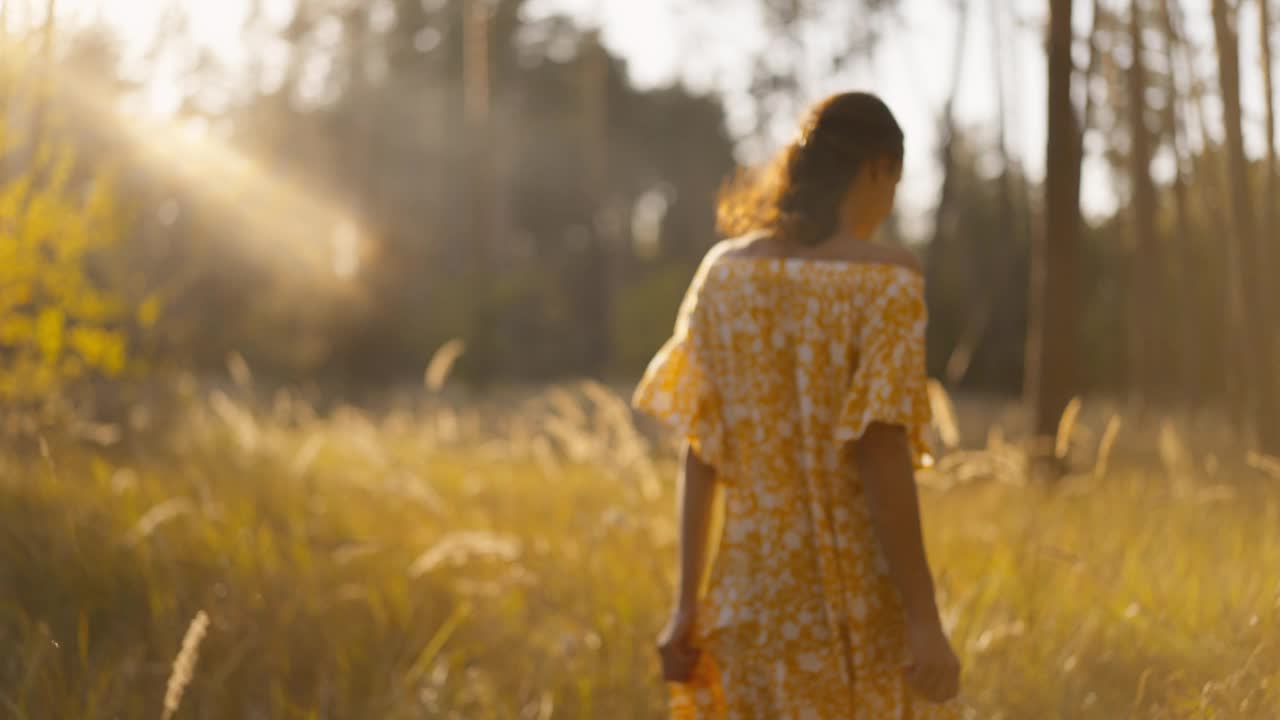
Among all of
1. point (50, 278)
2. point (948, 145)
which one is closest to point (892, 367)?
point (50, 278)

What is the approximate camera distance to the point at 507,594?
4422mm

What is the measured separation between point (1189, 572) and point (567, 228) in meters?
28.2

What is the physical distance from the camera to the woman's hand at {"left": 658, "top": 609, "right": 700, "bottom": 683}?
6.82 ft

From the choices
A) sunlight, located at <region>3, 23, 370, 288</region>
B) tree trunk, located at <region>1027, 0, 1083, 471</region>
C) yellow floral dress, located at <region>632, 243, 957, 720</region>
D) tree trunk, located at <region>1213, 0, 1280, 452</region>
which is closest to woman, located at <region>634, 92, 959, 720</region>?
yellow floral dress, located at <region>632, 243, 957, 720</region>

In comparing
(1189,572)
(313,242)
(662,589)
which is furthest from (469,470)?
(313,242)

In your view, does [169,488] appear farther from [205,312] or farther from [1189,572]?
[205,312]

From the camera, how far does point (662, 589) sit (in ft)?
12.7

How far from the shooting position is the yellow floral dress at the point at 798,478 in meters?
1.92

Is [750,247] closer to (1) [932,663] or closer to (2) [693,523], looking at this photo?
(2) [693,523]

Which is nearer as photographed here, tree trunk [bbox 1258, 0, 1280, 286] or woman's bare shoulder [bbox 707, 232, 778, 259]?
woman's bare shoulder [bbox 707, 232, 778, 259]

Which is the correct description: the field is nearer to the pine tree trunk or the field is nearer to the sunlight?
the pine tree trunk

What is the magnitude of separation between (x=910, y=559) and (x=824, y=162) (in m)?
0.72

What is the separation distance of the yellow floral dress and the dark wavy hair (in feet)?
0.24

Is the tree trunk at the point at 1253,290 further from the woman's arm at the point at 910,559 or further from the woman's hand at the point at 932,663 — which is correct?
the woman's hand at the point at 932,663
